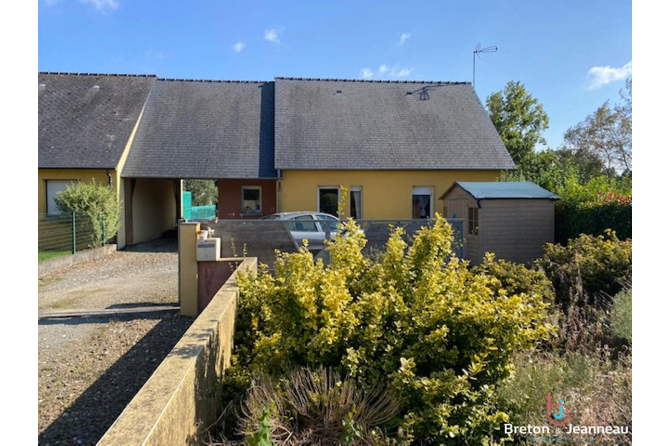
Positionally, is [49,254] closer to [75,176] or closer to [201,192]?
[75,176]

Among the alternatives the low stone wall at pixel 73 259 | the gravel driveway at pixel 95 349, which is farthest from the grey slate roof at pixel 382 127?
the gravel driveway at pixel 95 349

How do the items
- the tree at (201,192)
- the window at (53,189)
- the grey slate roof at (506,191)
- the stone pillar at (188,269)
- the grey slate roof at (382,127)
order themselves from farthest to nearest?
the tree at (201,192), the grey slate roof at (382,127), the window at (53,189), the grey slate roof at (506,191), the stone pillar at (188,269)

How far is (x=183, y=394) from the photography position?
2430 millimetres

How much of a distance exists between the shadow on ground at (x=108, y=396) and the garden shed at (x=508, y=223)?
7705mm

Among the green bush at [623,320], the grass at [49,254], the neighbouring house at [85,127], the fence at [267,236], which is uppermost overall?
the neighbouring house at [85,127]

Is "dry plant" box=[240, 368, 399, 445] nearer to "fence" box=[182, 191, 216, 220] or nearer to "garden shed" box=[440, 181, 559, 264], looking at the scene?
"garden shed" box=[440, 181, 559, 264]

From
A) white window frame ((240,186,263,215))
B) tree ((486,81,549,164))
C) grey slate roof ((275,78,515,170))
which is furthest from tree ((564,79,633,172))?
white window frame ((240,186,263,215))

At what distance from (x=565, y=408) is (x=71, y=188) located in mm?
15523

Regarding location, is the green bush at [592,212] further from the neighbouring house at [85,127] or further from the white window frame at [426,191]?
the neighbouring house at [85,127]

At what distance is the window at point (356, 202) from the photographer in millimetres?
17703

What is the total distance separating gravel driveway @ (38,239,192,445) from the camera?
4.07m

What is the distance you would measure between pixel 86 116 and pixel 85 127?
2.88ft

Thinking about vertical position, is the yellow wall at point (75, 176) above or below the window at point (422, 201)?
above

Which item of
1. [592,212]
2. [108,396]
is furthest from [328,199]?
[108,396]
